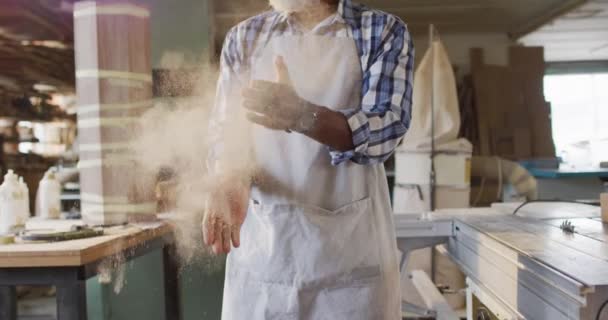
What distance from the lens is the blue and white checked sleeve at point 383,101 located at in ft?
3.01

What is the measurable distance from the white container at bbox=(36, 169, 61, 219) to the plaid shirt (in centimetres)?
106

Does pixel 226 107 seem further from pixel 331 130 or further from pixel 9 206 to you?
pixel 9 206

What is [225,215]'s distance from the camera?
941mm

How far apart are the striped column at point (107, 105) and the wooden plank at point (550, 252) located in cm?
106

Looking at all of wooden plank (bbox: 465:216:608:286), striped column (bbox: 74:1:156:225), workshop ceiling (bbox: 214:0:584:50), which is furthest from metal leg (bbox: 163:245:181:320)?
workshop ceiling (bbox: 214:0:584:50)

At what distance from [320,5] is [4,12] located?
1.36 m

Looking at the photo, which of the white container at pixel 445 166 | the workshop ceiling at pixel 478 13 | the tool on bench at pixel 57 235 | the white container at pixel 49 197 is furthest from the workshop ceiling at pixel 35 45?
the workshop ceiling at pixel 478 13

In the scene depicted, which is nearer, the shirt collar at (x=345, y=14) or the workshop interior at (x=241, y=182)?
the workshop interior at (x=241, y=182)

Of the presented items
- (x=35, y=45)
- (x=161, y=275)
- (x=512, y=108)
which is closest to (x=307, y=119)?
(x=161, y=275)

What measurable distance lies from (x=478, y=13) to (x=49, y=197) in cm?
415

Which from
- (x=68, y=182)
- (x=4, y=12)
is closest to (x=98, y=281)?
(x=68, y=182)

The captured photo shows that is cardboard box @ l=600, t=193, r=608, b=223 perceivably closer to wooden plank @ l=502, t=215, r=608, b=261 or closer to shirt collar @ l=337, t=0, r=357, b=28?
wooden plank @ l=502, t=215, r=608, b=261

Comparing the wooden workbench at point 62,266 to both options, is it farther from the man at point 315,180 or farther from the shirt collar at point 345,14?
the shirt collar at point 345,14

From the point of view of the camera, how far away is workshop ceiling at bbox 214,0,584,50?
4500mm
